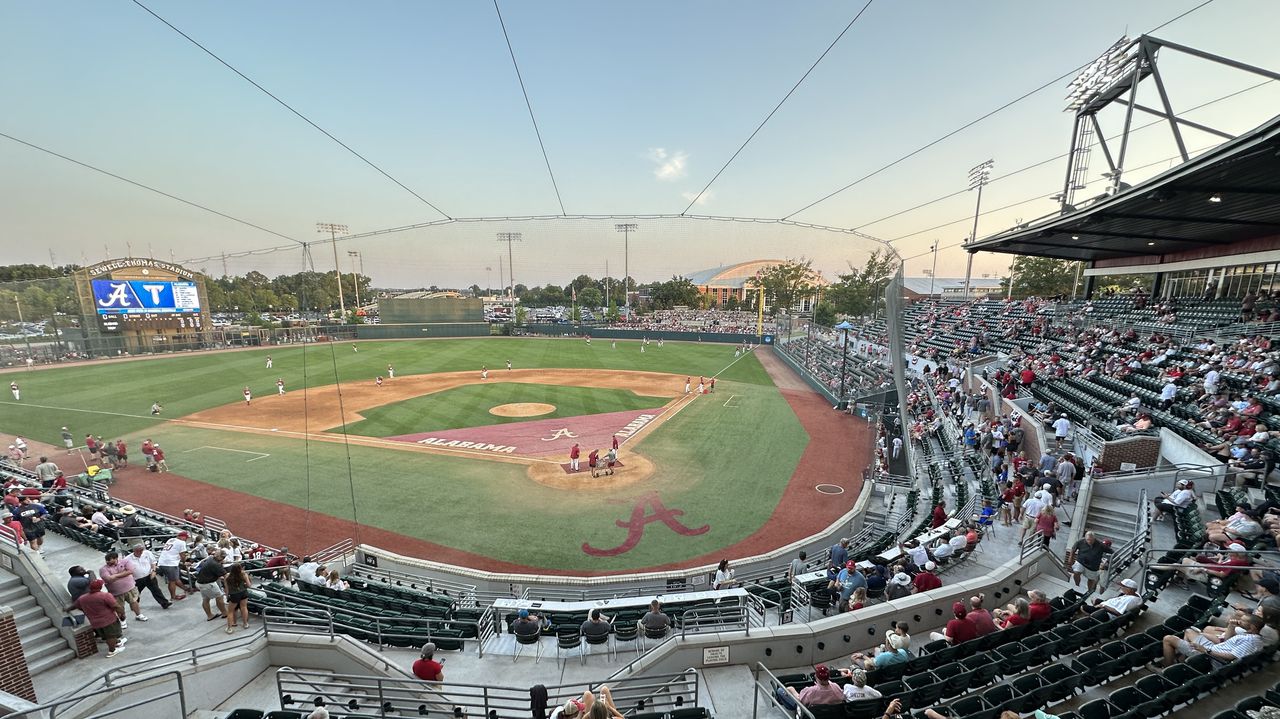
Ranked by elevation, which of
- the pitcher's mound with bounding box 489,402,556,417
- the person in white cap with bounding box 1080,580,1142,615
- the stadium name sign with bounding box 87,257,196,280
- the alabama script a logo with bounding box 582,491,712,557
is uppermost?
the stadium name sign with bounding box 87,257,196,280

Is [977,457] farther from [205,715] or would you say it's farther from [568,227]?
[568,227]

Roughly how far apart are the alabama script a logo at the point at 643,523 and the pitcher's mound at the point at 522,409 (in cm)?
1341

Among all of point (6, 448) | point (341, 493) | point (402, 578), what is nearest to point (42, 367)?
point (6, 448)

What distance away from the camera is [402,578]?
12.2m

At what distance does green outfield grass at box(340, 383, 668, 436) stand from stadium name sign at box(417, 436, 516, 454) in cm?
210

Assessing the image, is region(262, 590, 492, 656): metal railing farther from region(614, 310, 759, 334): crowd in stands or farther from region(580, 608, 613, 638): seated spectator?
region(614, 310, 759, 334): crowd in stands

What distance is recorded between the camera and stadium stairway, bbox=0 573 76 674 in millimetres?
6961

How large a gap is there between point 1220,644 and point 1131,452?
8938 millimetres

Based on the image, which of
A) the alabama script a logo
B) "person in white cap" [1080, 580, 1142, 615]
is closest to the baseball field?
the alabama script a logo

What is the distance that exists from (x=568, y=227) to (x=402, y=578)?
1088 inches

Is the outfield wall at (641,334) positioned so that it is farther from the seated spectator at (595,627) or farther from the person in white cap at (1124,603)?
the seated spectator at (595,627)

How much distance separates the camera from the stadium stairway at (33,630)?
6.96 m

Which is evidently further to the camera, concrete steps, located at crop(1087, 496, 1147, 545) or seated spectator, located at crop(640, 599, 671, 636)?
concrete steps, located at crop(1087, 496, 1147, 545)

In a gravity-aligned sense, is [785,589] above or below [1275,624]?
below
